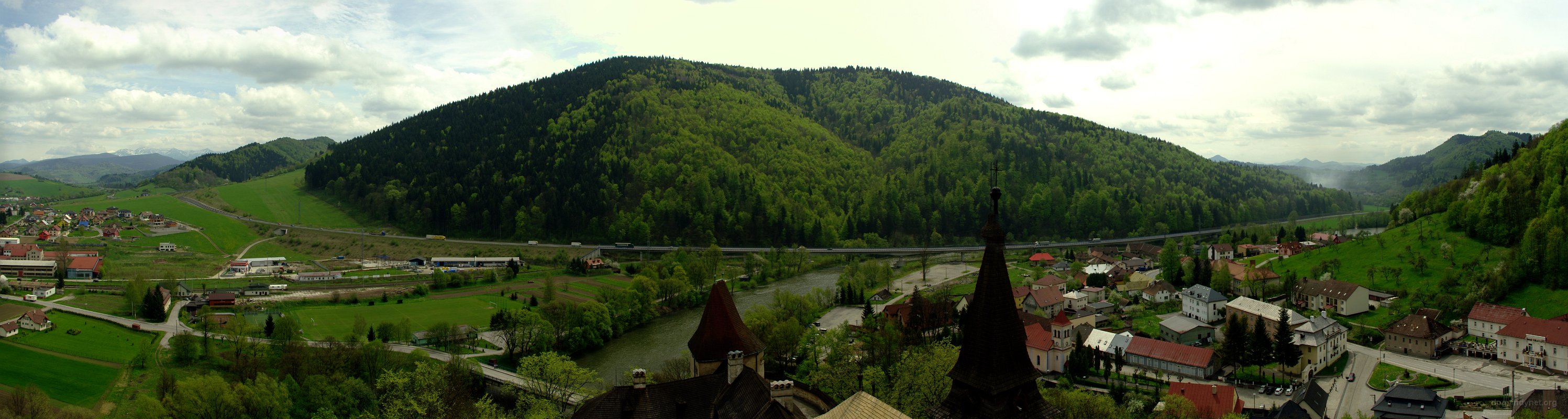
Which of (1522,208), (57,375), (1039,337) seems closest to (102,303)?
(57,375)

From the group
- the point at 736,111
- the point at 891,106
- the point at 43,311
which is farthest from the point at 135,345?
the point at 891,106

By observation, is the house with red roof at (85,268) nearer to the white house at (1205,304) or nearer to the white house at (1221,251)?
the white house at (1205,304)

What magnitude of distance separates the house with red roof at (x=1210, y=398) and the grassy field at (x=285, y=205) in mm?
113261

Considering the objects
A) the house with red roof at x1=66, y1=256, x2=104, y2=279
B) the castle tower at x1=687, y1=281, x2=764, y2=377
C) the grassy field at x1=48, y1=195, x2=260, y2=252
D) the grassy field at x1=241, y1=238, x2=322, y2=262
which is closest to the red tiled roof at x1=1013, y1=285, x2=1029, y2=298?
the castle tower at x1=687, y1=281, x2=764, y2=377

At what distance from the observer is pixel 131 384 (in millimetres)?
39000

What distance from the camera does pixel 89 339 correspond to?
44281 millimetres

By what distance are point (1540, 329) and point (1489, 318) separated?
15.3ft

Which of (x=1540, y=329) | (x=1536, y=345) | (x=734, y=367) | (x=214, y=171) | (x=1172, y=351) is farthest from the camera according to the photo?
(x=214, y=171)

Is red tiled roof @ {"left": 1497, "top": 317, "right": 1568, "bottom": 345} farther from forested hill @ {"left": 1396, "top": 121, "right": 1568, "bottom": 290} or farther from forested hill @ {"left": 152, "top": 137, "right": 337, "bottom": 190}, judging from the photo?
forested hill @ {"left": 152, "top": 137, "right": 337, "bottom": 190}

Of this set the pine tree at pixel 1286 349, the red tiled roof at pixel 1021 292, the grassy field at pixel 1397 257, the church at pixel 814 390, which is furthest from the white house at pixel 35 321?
Result: the grassy field at pixel 1397 257

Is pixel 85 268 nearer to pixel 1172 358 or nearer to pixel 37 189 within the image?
pixel 37 189

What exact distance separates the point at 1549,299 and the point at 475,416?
6922cm

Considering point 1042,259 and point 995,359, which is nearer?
point 995,359

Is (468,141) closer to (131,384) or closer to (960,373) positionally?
(131,384)
